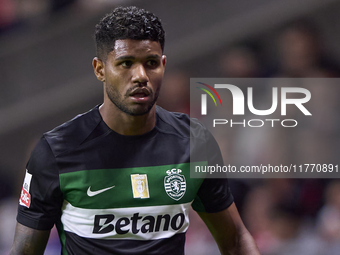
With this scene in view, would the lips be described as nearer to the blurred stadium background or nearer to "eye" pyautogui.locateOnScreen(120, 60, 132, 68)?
"eye" pyautogui.locateOnScreen(120, 60, 132, 68)

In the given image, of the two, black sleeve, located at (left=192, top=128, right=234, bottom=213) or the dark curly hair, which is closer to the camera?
the dark curly hair

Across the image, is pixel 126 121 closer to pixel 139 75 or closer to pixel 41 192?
pixel 139 75

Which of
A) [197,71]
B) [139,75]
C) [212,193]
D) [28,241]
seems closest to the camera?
[139,75]

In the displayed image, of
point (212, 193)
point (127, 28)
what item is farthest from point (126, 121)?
point (212, 193)

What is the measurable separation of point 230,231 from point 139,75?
0.87 m

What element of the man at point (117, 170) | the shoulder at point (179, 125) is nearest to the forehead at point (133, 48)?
the man at point (117, 170)

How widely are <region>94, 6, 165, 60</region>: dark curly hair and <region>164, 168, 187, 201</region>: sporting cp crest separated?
1.81ft

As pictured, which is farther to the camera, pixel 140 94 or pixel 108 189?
pixel 108 189

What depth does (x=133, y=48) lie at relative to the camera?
6.33 ft

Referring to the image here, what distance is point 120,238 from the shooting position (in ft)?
6.66

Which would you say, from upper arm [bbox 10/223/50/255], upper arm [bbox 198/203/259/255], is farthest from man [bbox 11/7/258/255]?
upper arm [bbox 198/203/259/255]

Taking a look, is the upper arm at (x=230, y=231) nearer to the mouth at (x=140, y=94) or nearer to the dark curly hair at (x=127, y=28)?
the mouth at (x=140, y=94)

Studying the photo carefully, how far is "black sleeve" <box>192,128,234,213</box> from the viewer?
2209 millimetres

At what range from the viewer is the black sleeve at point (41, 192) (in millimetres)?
1979
